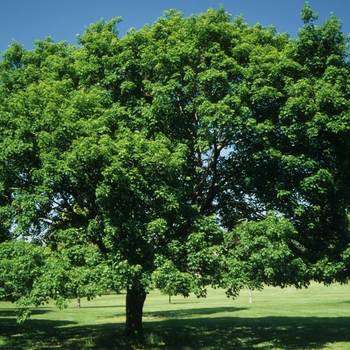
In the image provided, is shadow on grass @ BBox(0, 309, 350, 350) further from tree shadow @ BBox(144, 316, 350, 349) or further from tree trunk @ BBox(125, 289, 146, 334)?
tree trunk @ BBox(125, 289, 146, 334)

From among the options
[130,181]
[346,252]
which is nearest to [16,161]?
[130,181]

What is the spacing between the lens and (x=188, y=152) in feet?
57.8

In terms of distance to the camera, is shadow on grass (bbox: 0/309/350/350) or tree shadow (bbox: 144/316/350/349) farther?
tree shadow (bbox: 144/316/350/349)

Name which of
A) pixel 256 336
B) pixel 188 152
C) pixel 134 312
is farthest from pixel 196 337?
pixel 188 152

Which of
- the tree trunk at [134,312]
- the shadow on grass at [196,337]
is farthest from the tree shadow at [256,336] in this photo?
the tree trunk at [134,312]

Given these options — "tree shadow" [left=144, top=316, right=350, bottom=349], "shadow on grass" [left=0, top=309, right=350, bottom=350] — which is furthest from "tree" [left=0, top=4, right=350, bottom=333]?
"shadow on grass" [left=0, top=309, right=350, bottom=350]

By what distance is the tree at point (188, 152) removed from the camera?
15.6 meters

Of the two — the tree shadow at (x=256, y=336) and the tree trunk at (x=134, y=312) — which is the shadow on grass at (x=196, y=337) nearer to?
the tree shadow at (x=256, y=336)

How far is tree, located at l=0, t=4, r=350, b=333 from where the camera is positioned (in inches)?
612

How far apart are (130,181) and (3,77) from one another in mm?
10621

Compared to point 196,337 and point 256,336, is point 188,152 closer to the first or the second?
point 196,337

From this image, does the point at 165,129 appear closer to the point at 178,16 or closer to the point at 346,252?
the point at 178,16

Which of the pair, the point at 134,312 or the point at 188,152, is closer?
the point at 188,152

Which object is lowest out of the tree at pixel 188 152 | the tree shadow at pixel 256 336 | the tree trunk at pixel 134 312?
the tree shadow at pixel 256 336
